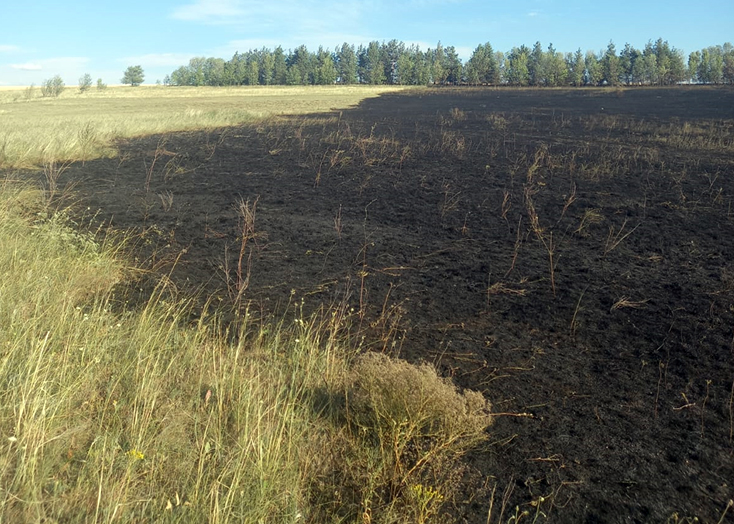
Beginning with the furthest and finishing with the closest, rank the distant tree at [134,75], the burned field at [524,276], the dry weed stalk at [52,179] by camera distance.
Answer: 1. the distant tree at [134,75]
2. the dry weed stalk at [52,179]
3. the burned field at [524,276]

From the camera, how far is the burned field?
3.06 meters

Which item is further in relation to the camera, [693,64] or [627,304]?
[693,64]

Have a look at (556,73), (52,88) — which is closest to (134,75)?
(52,88)

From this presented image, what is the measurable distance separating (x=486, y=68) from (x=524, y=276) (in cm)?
7761

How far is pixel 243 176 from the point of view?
11438 millimetres

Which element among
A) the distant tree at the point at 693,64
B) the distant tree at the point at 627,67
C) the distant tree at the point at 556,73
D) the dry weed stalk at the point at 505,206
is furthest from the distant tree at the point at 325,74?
the dry weed stalk at the point at 505,206

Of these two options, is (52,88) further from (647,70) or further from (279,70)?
(647,70)

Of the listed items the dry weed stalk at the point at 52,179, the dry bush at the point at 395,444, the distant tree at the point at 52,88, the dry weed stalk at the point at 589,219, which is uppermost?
the distant tree at the point at 52,88

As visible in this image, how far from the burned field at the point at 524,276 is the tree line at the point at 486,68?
211 feet

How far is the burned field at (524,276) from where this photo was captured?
10.0 feet

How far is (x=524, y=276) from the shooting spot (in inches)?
232

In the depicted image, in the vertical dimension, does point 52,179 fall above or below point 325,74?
below

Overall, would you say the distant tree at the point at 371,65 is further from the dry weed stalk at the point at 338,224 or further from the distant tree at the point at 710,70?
the dry weed stalk at the point at 338,224

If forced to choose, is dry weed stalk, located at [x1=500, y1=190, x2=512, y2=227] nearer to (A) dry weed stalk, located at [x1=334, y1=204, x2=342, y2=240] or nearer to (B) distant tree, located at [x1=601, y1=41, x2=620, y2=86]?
(A) dry weed stalk, located at [x1=334, y1=204, x2=342, y2=240]
